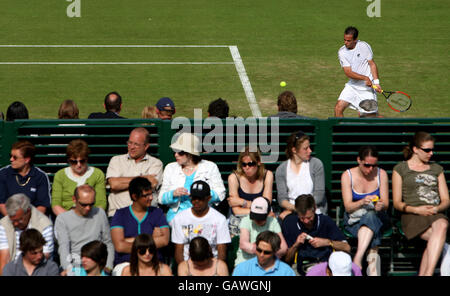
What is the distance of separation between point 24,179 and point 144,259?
200 centimetres

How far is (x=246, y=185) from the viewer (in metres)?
8.93

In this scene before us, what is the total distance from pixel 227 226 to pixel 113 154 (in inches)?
77.8

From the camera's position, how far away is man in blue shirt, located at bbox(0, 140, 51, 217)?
8.65 meters

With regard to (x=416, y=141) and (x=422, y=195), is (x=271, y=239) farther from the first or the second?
(x=416, y=141)

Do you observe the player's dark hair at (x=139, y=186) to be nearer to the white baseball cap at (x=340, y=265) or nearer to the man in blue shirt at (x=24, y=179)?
the man in blue shirt at (x=24, y=179)

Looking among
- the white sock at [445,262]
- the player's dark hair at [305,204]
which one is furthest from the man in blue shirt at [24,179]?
the white sock at [445,262]

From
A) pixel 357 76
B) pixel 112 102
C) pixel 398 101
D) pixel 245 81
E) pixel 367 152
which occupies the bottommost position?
pixel 367 152

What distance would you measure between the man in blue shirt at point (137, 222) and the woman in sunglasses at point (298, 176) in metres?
1.58

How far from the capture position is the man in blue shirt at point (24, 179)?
865cm

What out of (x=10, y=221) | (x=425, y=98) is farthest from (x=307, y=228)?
(x=425, y=98)

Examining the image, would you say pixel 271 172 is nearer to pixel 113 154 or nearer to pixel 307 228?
pixel 307 228

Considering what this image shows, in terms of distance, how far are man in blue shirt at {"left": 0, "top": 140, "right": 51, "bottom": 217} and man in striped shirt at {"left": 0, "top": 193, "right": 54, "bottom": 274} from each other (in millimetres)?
540

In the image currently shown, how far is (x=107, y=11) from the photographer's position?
2494 centimetres

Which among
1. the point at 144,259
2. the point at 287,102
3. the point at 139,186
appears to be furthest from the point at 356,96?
the point at 144,259
